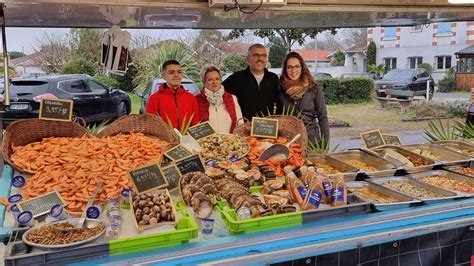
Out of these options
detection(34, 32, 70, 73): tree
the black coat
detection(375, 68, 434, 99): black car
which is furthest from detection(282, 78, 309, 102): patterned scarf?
detection(375, 68, 434, 99): black car

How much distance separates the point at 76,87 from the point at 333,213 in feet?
23.3

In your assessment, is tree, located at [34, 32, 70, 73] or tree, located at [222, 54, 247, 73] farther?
tree, located at [222, 54, 247, 73]

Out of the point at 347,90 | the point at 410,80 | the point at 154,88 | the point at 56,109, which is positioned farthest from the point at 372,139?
the point at 347,90

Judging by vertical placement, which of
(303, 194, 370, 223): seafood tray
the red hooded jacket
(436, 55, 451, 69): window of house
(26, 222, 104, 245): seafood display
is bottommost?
(303, 194, 370, 223): seafood tray

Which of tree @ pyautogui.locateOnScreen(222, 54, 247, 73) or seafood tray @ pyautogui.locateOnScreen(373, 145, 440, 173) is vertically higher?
tree @ pyautogui.locateOnScreen(222, 54, 247, 73)

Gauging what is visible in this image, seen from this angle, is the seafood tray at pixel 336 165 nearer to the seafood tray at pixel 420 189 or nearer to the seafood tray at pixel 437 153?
the seafood tray at pixel 420 189

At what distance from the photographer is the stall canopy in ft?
8.55

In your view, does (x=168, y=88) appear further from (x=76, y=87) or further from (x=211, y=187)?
(x=76, y=87)

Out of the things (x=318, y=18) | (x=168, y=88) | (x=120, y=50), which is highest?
(x=318, y=18)

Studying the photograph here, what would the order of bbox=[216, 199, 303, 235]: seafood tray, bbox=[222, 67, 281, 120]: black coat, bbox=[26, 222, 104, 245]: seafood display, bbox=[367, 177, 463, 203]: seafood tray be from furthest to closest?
bbox=[222, 67, 281, 120]: black coat, bbox=[367, 177, 463, 203]: seafood tray, bbox=[216, 199, 303, 235]: seafood tray, bbox=[26, 222, 104, 245]: seafood display

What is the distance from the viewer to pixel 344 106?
36.8 ft

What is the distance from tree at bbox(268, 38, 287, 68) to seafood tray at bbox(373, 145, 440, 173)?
5628 mm

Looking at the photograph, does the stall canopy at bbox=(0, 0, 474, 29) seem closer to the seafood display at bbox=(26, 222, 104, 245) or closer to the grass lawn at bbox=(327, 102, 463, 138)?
the seafood display at bbox=(26, 222, 104, 245)

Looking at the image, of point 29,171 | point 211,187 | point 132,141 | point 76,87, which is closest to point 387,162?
point 211,187
